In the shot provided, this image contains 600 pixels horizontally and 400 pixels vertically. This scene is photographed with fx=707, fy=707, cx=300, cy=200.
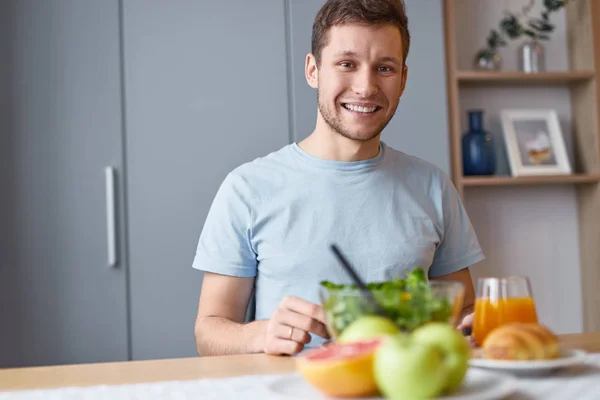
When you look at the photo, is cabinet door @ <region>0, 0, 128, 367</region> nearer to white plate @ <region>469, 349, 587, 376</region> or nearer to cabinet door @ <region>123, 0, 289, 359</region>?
cabinet door @ <region>123, 0, 289, 359</region>

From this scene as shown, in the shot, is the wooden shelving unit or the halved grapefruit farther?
the wooden shelving unit

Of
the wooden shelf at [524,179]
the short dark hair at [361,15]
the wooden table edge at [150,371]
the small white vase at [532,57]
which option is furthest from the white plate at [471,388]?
the small white vase at [532,57]

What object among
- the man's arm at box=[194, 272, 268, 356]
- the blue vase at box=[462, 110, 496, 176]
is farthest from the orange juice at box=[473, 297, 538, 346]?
the blue vase at box=[462, 110, 496, 176]

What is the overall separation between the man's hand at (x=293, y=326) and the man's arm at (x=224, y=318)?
0.18 m

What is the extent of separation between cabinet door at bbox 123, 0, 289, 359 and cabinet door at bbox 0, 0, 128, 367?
73mm

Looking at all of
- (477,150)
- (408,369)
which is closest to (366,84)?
Answer: (408,369)

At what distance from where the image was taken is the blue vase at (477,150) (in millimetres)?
2824

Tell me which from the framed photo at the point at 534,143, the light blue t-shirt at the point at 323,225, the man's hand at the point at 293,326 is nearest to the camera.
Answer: the man's hand at the point at 293,326

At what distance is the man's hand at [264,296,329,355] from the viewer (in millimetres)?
1165

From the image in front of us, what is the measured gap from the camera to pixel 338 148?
1.75m

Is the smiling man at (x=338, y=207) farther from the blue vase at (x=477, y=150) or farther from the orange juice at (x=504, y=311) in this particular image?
the blue vase at (x=477, y=150)

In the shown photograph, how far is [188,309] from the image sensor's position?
251cm

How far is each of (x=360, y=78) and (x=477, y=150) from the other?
1.27 m

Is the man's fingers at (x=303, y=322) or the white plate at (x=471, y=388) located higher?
the man's fingers at (x=303, y=322)
